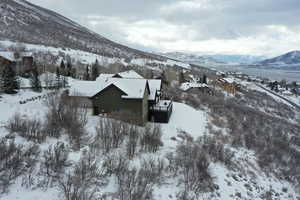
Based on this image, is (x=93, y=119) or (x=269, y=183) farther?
(x=93, y=119)

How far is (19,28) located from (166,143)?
120738 millimetres

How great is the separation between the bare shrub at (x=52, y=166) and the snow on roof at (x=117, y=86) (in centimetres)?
1471

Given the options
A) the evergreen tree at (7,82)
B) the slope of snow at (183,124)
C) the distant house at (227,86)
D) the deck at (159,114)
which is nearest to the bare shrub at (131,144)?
the slope of snow at (183,124)

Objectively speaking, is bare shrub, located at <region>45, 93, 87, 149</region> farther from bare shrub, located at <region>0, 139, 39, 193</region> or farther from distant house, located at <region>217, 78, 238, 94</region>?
distant house, located at <region>217, 78, 238, 94</region>

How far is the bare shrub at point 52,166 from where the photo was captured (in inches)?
488

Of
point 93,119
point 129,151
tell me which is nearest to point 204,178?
point 129,151

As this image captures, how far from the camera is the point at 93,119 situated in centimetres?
2675

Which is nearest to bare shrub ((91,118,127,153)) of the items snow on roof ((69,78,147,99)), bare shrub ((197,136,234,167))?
snow on roof ((69,78,147,99))

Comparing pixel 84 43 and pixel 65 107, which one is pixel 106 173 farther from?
pixel 84 43

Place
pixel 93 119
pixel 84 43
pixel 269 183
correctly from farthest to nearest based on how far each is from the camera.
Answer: pixel 84 43 < pixel 93 119 < pixel 269 183

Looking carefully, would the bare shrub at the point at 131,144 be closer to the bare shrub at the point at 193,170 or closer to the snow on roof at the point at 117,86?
Result: the bare shrub at the point at 193,170

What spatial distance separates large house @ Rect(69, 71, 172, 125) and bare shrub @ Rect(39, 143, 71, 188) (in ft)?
38.1

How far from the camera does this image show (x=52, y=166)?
43.7 ft

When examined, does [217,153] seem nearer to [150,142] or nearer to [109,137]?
[150,142]
